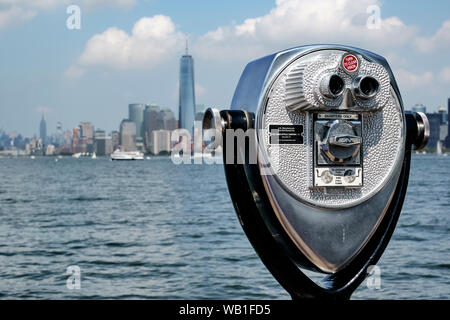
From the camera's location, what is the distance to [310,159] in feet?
8.79

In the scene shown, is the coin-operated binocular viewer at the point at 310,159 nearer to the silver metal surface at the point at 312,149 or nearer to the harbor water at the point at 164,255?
the silver metal surface at the point at 312,149

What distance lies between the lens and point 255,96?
266cm

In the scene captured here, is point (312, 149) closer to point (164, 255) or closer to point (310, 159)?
point (310, 159)

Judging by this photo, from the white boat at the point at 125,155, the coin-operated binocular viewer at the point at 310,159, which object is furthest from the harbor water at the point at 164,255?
the white boat at the point at 125,155

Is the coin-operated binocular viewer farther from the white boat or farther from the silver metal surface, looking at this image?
the white boat

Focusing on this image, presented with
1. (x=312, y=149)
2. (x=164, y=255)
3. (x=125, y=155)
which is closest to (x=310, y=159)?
(x=312, y=149)

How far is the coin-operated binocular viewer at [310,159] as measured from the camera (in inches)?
103

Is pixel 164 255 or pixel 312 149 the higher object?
pixel 312 149

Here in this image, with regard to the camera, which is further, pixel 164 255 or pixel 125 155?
pixel 125 155

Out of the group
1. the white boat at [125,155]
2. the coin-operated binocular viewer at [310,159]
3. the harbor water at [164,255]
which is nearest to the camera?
the coin-operated binocular viewer at [310,159]

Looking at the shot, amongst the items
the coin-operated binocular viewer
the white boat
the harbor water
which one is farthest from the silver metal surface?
the white boat

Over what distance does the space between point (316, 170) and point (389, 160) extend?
361 mm
